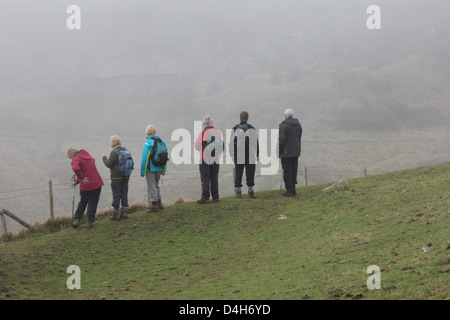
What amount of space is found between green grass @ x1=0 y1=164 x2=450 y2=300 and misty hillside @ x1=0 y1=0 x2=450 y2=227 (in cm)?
5342

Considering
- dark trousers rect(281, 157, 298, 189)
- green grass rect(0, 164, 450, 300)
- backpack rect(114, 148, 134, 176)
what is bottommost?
green grass rect(0, 164, 450, 300)

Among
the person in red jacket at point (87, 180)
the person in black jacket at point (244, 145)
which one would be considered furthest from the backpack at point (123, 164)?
the person in black jacket at point (244, 145)

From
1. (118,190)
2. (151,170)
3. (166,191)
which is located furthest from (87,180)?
(166,191)

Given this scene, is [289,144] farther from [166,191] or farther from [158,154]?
[166,191]

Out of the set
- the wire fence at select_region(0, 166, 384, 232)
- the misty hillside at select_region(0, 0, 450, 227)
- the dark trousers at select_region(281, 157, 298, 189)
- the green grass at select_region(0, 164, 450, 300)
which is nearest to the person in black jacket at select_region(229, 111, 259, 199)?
the dark trousers at select_region(281, 157, 298, 189)

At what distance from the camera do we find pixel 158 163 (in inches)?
569

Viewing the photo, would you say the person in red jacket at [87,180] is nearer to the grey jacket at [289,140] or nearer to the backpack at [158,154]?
the backpack at [158,154]

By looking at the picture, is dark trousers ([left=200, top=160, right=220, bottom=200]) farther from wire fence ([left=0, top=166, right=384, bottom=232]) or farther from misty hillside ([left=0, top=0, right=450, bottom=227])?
misty hillside ([left=0, top=0, right=450, bottom=227])

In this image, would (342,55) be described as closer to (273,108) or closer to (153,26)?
(273,108)

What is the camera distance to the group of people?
1342cm

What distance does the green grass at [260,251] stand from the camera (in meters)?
7.88

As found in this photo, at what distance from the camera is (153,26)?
510 feet

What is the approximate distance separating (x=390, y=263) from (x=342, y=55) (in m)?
145

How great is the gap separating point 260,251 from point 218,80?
13329 cm
